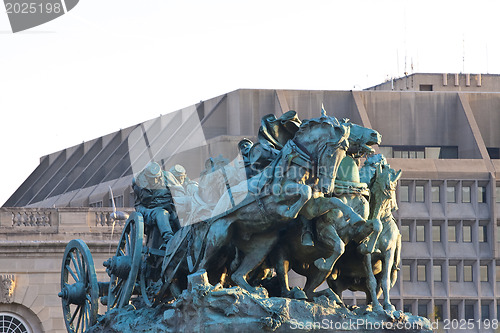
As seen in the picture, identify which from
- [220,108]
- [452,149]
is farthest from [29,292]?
[452,149]

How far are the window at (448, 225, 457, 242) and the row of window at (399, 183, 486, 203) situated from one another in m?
1.13

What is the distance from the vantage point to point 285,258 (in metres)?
28.2

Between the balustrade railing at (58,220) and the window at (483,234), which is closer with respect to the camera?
the balustrade railing at (58,220)

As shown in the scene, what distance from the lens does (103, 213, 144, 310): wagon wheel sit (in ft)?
99.8

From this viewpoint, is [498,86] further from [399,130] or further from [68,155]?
[68,155]

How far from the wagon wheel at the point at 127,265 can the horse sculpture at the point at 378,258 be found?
3919 millimetres

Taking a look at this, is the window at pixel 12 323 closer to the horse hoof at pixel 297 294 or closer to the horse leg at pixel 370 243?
the horse hoof at pixel 297 294

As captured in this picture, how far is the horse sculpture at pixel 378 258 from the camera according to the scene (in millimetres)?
27938

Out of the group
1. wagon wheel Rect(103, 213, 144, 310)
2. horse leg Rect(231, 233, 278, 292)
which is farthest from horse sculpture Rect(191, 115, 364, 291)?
wagon wheel Rect(103, 213, 144, 310)

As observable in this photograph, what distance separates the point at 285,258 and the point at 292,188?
177cm

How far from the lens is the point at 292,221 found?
90.8 ft

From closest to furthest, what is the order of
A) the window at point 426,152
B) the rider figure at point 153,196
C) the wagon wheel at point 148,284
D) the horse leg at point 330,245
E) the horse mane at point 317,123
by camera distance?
the horse leg at point 330,245 → the horse mane at point 317,123 → the wagon wheel at point 148,284 → the rider figure at point 153,196 → the window at point 426,152

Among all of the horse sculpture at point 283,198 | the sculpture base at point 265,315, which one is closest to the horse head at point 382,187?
the horse sculpture at point 283,198

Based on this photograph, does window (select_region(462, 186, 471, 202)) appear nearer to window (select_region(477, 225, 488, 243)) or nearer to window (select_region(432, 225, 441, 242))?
window (select_region(477, 225, 488, 243))
